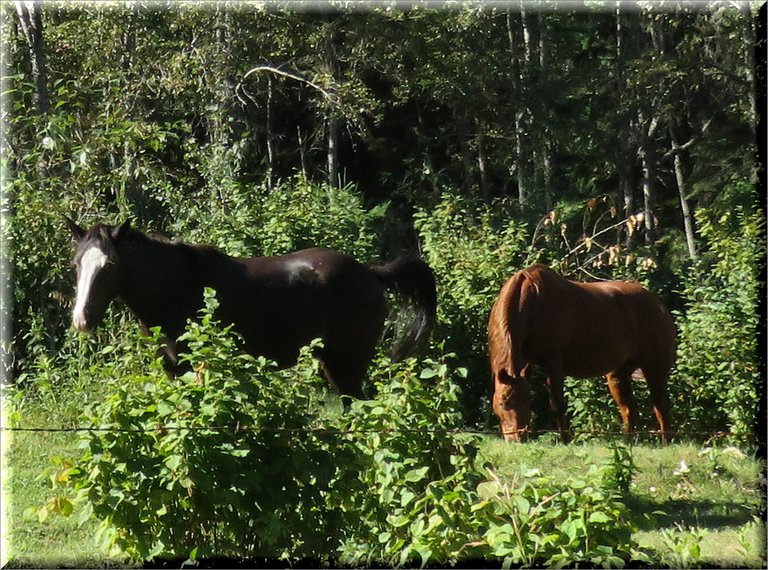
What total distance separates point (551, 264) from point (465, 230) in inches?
45.9

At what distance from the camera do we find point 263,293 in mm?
9320

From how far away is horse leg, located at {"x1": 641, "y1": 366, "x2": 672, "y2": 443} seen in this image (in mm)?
10539

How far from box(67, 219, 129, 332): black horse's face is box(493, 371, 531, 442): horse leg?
309 cm

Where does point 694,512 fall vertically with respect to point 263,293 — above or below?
below

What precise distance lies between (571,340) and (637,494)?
228 centimetres

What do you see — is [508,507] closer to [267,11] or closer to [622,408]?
[622,408]

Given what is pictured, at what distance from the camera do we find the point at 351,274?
977 centimetres

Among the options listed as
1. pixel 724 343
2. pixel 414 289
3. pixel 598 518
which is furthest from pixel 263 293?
pixel 598 518

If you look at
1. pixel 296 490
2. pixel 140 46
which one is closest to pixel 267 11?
pixel 140 46

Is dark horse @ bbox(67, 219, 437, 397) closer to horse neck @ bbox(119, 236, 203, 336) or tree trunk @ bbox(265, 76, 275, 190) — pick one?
horse neck @ bbox(119, 236, 203, 336)

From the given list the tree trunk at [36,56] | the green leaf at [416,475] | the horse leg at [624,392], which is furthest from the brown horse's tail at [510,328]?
the tree trunk at [36,56]

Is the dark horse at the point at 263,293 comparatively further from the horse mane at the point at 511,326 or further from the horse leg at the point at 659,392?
the horse leg at the point at 659,392

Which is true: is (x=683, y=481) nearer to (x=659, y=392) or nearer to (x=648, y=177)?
(x=659, y=392)

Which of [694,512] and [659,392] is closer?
[694,512]
